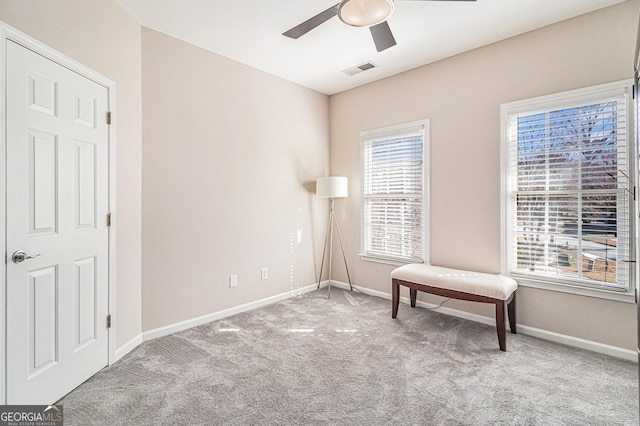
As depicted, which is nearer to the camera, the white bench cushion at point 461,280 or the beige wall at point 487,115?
the beige wall at point 487,115

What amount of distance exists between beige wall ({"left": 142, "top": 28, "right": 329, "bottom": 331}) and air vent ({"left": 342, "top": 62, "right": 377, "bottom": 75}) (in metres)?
0.76

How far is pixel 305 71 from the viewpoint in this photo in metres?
3.86

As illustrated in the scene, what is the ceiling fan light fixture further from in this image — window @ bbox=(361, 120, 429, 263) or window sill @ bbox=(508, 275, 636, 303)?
window sill @ bbox=(508, 275, 636, 303)

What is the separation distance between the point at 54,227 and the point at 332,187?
9.21ft

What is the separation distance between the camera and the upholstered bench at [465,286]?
8.84 ft

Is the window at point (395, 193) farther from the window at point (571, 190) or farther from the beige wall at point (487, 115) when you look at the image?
the window at point (571, 190)

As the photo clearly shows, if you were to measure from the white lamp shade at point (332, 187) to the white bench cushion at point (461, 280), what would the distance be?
1299 millimetres

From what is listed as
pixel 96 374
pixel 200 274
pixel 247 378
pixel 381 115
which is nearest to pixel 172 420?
pixel 247 378

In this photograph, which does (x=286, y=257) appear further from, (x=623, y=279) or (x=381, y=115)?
(x=623, y=279)

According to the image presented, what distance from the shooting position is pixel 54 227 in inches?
79.6

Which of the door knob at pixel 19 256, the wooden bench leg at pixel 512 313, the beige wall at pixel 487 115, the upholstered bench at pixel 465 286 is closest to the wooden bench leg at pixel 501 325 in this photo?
the upholstered bench at pixel 465 286

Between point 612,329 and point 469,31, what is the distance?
Result: 9.15 feet

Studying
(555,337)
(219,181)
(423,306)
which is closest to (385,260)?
(423,306)

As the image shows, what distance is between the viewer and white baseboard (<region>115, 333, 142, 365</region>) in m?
2.54
